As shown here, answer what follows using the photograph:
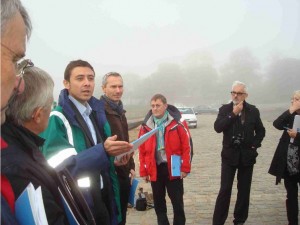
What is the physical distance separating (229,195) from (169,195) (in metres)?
0.93

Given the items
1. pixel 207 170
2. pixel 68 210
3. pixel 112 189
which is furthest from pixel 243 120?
pixel 207 170

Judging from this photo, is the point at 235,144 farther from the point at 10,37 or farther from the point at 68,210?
the point at 10,37

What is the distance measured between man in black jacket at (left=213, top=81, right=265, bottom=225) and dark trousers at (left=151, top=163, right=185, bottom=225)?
0.65 m

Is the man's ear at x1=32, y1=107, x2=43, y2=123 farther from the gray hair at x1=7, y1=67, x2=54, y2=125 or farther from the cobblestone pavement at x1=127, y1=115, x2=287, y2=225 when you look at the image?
the cobblestone pavement at x1=127, y1=115, x2=287, y2=225

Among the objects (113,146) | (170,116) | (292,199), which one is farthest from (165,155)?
(113,146)

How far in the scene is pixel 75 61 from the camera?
133 inches

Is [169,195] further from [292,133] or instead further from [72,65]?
[72,65]

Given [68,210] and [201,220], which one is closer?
[68,210]

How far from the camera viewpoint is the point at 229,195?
5016 millimetres

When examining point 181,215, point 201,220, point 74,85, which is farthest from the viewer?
point 201,220

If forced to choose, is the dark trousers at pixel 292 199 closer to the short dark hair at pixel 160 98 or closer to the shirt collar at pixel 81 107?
the short dark hair at pixel 160 98

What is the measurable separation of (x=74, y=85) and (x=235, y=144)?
2773 millimetres

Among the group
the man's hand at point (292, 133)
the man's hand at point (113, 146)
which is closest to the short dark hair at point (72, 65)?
the man's hand at point (113, 146)

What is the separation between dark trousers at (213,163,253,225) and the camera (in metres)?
5.00
